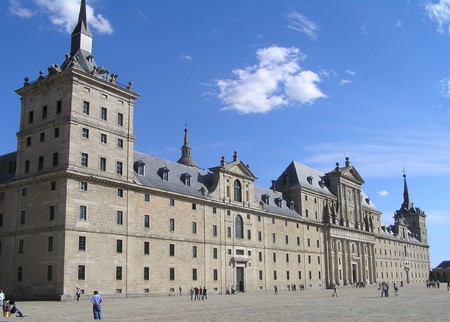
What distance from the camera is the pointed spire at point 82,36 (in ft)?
187

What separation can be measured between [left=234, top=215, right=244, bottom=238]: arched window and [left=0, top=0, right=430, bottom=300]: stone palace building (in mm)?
137

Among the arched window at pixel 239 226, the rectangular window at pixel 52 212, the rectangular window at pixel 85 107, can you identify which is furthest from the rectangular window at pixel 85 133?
the arched window at pixel 239 226

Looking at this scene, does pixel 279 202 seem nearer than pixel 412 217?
Yes

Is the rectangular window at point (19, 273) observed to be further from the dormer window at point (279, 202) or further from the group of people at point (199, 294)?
the dormer window at point (279, 202)

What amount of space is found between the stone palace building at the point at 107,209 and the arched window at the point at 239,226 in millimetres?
137

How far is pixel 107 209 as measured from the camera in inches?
2062

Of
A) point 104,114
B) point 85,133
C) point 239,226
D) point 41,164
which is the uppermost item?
point 104,114

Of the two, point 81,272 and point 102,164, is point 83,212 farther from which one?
point 102,164

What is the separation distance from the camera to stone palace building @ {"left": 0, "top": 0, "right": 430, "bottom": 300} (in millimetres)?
49281

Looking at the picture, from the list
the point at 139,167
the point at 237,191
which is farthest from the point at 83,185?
the point at 237,191

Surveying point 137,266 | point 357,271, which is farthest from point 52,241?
point 357,271

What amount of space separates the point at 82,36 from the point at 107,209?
768 inches

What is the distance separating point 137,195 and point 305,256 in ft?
129

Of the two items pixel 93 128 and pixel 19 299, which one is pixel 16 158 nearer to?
pixel 93 128
